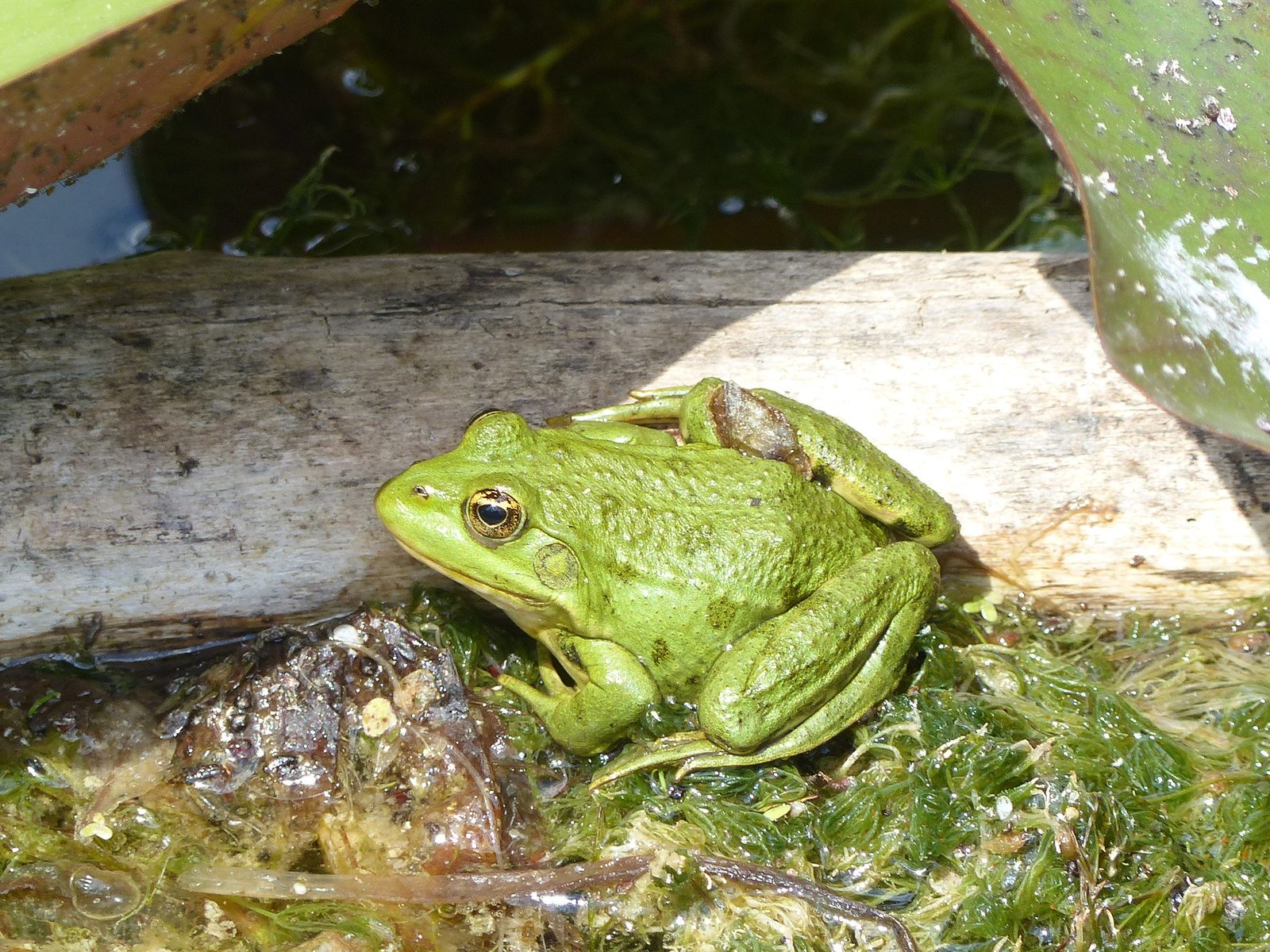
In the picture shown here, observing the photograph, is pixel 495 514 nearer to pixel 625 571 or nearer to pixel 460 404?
pixel 625 571

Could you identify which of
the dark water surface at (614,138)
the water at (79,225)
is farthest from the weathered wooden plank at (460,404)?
the dark water surface at (614,138)

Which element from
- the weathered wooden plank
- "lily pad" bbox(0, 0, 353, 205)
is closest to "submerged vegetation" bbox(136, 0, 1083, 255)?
the weathered wooden plank

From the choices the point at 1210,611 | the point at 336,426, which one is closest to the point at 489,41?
the point at 336,426

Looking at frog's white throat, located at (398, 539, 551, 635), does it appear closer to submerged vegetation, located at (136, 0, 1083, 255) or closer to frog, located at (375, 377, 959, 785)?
frog, located at (375, 377, 959, 785)

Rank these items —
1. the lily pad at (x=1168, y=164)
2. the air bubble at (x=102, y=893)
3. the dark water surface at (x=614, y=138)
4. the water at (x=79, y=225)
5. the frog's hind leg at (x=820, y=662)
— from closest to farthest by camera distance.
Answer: the lily pad at (x=1168, y=164)
the frog's hind leg at (x=820, y=662)
the air bubble at (x=102, y=893)
the water at (x=79, y=225)
the dark water surface at (x=614, y=138)

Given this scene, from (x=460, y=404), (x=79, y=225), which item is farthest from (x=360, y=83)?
(x=460, y=404)

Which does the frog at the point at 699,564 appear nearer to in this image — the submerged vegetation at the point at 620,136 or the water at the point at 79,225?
the submerged vegetation at the point at 620,136
